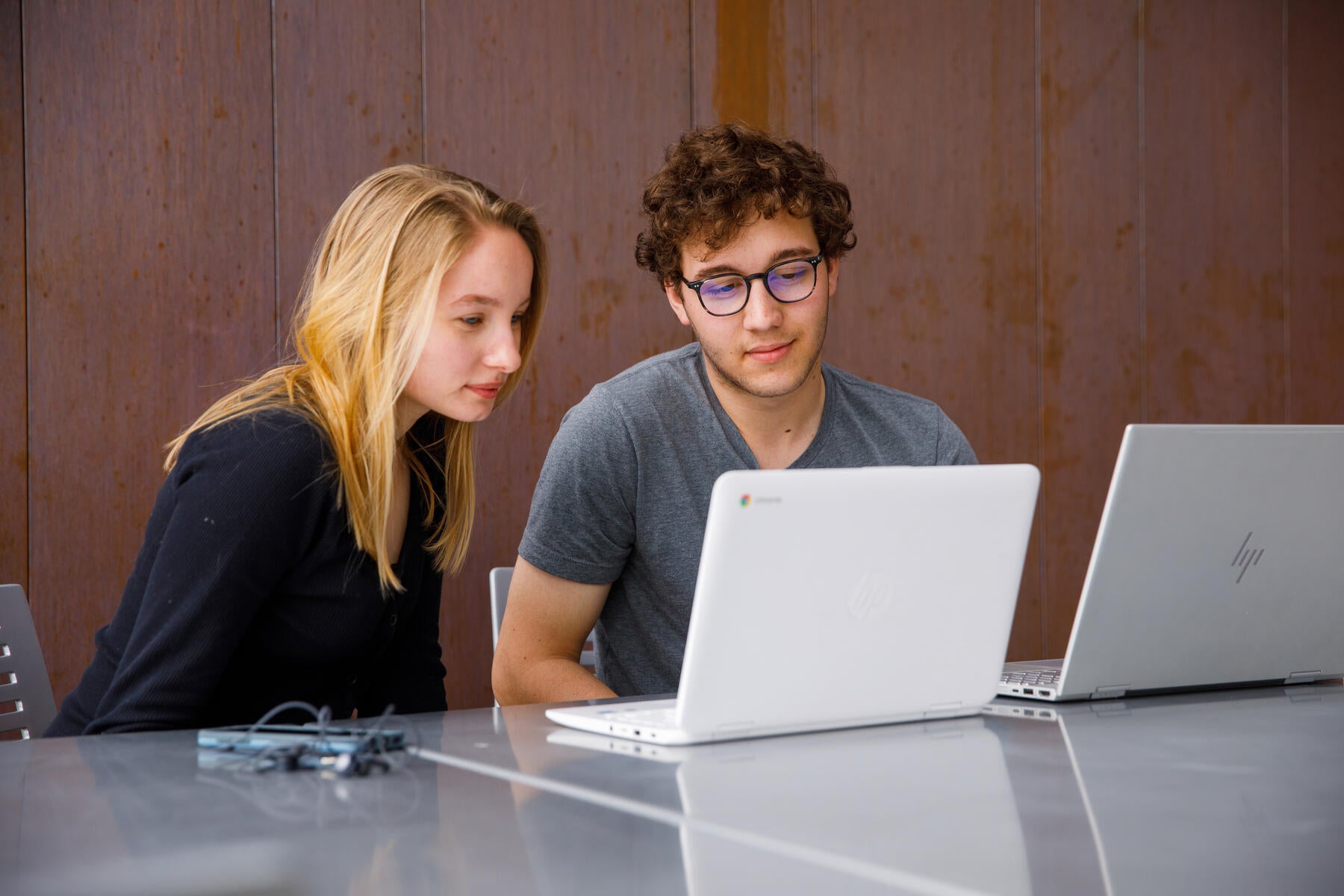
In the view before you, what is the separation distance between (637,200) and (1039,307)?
1.43 m

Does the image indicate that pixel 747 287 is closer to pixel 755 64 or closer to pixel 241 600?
pixel 241 600

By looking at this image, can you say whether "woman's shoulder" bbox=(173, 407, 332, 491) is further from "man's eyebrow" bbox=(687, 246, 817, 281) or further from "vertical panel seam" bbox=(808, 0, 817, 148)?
"vertical panel seam" bbox=(808, 0, 817, 148)

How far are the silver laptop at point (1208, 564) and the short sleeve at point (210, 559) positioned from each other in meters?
0.88

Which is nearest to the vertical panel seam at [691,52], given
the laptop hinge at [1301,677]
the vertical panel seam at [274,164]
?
the vertical panel seam at [274,164]

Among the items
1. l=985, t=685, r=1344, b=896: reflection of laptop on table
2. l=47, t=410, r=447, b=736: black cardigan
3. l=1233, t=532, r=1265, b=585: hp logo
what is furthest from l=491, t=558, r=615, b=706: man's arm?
l=1233, t=532, r=1265, b=585: hp logo

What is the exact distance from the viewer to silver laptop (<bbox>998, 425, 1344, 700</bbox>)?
127 centimetres

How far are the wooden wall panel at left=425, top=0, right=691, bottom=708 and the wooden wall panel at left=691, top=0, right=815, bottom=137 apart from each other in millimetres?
60

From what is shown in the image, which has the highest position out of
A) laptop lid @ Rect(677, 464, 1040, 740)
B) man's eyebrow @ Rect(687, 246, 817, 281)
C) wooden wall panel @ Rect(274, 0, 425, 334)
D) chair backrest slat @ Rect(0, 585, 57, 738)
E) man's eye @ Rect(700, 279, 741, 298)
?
wooden wall panel @ Rect(274, 0, 425, 334)

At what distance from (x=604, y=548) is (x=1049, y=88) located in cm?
269

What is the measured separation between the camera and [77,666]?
2.61 metres

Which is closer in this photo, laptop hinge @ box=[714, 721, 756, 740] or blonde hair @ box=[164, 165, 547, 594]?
laptop hinge @ box=[714, 721, 756, 740]

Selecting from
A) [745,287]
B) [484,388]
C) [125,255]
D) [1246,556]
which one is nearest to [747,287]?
[745,287]

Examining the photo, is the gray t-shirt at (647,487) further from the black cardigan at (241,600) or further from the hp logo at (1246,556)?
the hp logo at (1246,556)

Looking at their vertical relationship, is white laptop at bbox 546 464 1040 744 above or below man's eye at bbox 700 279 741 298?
below
